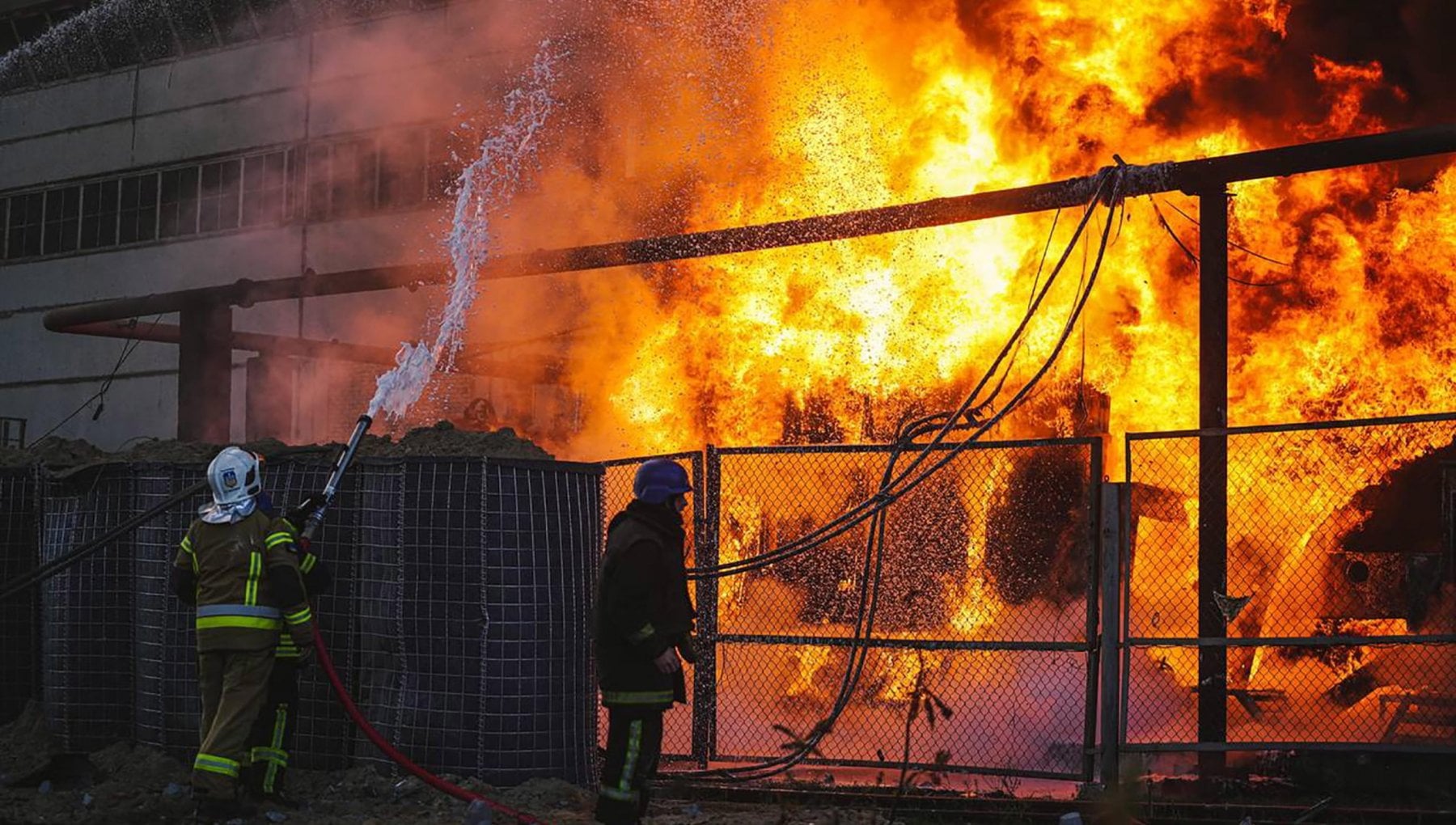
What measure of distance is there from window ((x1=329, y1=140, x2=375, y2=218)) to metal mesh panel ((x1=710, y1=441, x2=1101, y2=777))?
10663mm

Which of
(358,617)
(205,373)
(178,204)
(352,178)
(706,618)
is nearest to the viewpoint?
(358,617)

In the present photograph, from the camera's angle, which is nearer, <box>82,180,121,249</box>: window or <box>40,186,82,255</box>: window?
<box>82,180,121,249</box>: window

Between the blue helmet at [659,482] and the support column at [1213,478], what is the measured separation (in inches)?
121

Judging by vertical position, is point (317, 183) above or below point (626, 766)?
above

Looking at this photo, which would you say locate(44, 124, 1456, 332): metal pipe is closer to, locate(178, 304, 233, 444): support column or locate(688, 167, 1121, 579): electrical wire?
locate(178, 304, 233, 444): support column

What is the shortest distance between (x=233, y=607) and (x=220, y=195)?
18031 millimetres

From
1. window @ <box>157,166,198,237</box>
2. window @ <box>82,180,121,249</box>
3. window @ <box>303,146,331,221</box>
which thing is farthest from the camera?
window @ <box>82,180,121,249</box>

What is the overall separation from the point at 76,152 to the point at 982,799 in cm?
2376

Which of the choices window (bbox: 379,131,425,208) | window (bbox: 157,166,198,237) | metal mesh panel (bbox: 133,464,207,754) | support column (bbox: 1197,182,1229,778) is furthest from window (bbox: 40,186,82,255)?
support column (bbox: 1197,182,1229,778)

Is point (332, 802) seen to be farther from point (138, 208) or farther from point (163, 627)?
point (138, 208)

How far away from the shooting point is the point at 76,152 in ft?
83.8

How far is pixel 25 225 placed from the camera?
26.3 metres

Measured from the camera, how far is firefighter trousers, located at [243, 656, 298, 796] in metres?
7.23

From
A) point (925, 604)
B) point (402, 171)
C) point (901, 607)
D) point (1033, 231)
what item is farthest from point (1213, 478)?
point (402, 171)
